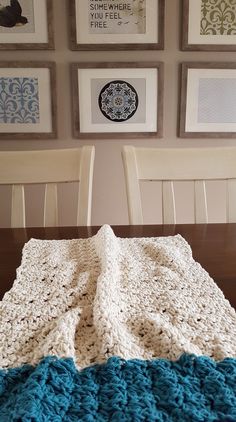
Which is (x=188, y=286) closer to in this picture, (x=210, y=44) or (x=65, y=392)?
(x=65, y=392)

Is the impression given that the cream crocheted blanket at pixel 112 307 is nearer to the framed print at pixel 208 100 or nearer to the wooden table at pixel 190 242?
the wooden table at pixel 190 242

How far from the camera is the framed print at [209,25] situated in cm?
160

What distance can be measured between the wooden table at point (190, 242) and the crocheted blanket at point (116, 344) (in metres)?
0.03

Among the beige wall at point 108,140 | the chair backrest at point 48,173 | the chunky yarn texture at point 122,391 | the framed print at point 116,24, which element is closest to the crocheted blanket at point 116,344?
the chunky yarn texture at point 122,391

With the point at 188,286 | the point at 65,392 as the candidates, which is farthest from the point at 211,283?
the point at 65,392

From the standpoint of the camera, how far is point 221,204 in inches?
71.7

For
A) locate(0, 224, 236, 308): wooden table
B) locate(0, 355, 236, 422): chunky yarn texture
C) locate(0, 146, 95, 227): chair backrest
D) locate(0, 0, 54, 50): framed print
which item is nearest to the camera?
locate(0, 355, 236, 422): chunky yarn texture

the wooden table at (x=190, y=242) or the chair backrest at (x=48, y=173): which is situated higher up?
the chair backrest at (x=48, y=173)

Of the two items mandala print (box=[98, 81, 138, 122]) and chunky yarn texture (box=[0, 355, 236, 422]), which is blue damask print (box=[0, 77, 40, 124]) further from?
chunky yarn texture (box=[0, 355, 236, 422])

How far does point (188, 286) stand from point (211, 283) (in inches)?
1.6

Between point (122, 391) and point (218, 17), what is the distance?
1.66m

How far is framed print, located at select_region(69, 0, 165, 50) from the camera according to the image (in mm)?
1591

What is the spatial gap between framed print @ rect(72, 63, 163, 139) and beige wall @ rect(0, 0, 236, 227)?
4 centimetres

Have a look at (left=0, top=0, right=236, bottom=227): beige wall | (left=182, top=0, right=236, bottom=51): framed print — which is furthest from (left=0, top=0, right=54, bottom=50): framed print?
(left=182, top=0, right=236, bottom=51): framed print
